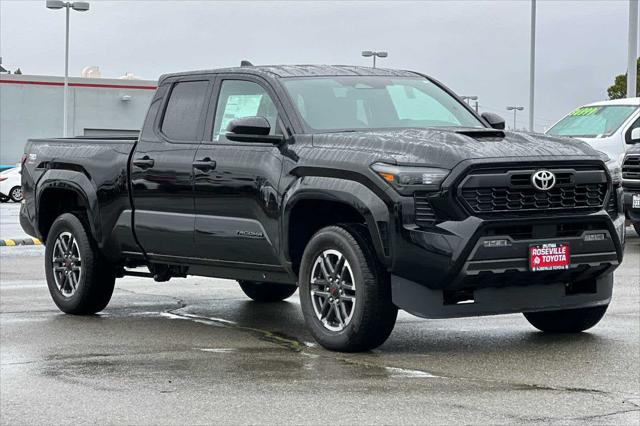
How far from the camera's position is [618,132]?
2109 centimetres

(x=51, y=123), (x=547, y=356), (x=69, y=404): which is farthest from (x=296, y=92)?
(x=51, y=123)

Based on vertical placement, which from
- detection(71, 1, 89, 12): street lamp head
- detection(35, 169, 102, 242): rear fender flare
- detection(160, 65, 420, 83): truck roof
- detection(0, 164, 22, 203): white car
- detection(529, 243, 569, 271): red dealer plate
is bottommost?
detection(0, 164, 22, 203): white car

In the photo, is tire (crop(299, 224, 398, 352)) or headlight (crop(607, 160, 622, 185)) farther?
headlight (crop(607, 160, 622, 185))

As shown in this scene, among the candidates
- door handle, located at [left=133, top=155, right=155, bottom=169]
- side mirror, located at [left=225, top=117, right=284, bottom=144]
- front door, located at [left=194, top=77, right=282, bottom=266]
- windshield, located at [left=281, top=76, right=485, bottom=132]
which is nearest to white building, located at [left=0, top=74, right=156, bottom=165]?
door handle, located at [left=133, top=155, right=155, bottom=169]

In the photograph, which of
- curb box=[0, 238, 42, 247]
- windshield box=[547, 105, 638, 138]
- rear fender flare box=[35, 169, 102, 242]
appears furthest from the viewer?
windshield box=[547, 105, 638, 138]

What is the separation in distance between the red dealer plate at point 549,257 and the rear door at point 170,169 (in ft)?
9.22

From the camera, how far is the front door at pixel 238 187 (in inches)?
385

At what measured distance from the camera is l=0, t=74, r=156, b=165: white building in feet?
209

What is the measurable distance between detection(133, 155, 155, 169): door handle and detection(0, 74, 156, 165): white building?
170 ft


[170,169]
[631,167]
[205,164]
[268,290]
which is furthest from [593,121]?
[205,164]

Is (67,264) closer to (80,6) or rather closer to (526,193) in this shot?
(526,193)

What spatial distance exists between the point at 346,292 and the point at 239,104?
80.6 inches

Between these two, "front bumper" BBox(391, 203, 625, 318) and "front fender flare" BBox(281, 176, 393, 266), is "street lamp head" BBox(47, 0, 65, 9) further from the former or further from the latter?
"front bumper" BBox(391, 203, 625, 318)

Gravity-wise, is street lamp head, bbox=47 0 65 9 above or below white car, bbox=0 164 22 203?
above
